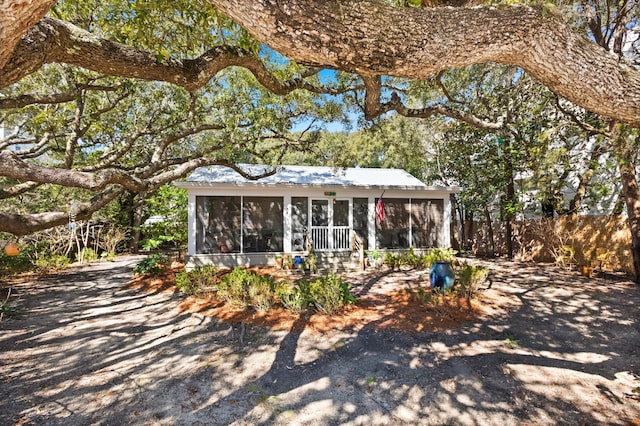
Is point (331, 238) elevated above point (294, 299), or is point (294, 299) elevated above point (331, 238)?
point (331, 238)

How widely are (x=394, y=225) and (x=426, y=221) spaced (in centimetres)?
145

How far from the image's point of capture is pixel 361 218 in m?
12.4

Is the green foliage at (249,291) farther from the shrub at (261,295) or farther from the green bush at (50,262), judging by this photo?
the green bush at (50,262)

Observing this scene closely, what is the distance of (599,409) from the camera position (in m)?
3.09

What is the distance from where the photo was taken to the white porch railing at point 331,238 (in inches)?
465

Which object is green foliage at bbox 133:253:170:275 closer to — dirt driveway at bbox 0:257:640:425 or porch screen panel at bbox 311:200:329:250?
dirt driveway at bbox 0:257:640:425

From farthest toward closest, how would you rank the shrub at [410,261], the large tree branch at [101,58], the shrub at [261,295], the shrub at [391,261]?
the shrub at [410,261] < the shrub at [391,261] < the shrub at [261,295] < the large tree branch at [101,58]

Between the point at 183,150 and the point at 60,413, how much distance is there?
15.9m

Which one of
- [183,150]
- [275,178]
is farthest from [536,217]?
[183,150]

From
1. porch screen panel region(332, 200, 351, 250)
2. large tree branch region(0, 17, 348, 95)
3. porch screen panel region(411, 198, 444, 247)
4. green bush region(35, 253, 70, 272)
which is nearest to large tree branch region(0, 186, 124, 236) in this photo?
large tree branch region(0, 17, 348, 95)

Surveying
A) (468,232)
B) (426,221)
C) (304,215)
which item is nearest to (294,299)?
(304,215)

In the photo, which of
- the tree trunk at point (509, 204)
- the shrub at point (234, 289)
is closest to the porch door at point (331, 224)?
the shrub at point (234, 289)

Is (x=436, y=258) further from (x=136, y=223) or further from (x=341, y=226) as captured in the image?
(x=136, y=223)

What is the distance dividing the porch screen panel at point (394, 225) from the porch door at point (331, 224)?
1.51 metres
